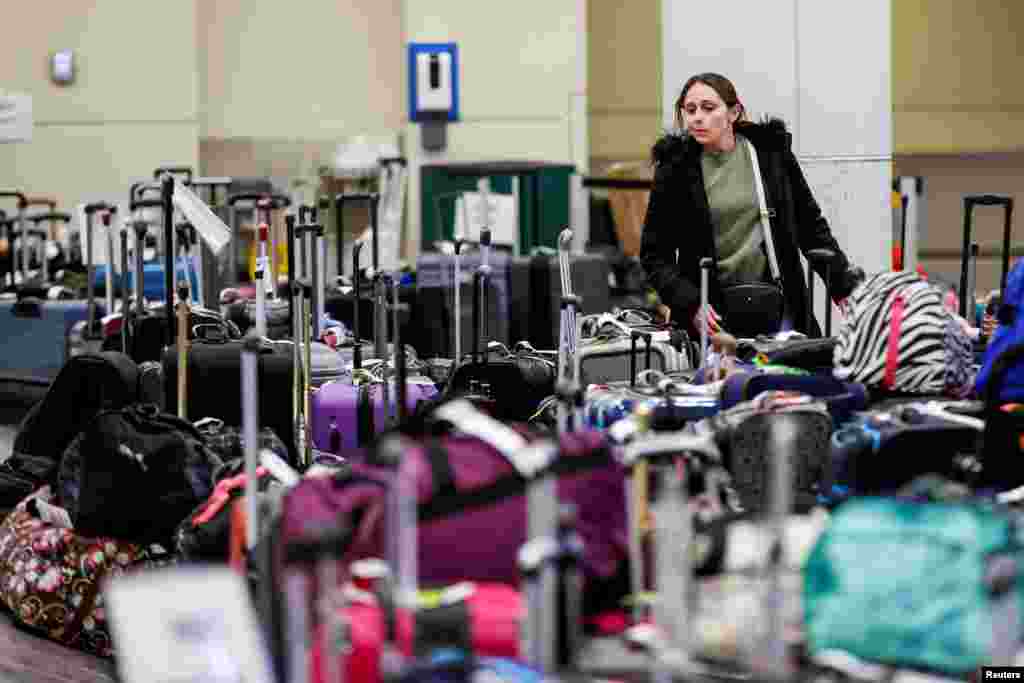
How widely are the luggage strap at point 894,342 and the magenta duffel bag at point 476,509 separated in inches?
46.0

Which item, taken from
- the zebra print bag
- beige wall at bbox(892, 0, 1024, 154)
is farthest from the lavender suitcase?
beige wall at bbox(892, 0, 1024, 154)

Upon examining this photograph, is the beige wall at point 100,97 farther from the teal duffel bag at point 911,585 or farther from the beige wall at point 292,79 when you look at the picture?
the teal duffel bag at point 911,585

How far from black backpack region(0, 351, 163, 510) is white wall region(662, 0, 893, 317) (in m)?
2.71

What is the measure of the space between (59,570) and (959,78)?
1063cm

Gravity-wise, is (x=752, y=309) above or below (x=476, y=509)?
above

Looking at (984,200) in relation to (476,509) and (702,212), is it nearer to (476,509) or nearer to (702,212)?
(702,212)

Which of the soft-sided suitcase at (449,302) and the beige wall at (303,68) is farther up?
the beige wall at (303,68)

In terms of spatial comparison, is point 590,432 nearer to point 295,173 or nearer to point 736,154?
point 736,154

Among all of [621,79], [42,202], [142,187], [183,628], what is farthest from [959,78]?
[183,628]

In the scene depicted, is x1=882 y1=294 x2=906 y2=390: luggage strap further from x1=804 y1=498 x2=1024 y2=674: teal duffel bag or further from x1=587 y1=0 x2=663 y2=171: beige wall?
x1=587 y1=0 x2=663 y2=171: beige wall

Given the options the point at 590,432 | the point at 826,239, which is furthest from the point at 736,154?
the point at 590,432

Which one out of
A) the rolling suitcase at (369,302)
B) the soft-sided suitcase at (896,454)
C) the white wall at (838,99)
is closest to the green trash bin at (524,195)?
the rolling suitcase at (369,302)

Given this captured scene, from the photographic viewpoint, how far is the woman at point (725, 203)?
5684 mm

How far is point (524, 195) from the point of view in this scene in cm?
1117
